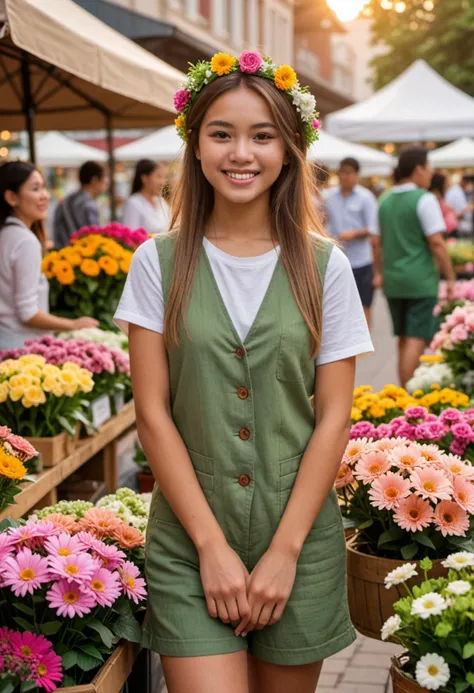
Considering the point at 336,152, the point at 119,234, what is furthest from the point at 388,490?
the point at 336,152

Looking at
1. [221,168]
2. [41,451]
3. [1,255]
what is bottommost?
[41,451]

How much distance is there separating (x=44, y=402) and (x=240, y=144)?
7.20 ft

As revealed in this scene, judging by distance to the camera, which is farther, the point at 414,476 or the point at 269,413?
the point at 414,476

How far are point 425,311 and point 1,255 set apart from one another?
4010 millimetres

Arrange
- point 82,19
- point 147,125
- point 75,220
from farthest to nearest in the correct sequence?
point 147,125
point 75,220
point 82,19

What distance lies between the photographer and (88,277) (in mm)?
6469

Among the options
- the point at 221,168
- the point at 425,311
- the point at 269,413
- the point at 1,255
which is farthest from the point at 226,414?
the point at 425,311

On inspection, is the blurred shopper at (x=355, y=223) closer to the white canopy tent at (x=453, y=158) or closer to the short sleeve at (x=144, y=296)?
the short sleeve at (x=144, y=296)

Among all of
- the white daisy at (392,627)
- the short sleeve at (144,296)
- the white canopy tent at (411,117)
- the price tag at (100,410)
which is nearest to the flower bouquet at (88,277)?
the price tag at (100,410)

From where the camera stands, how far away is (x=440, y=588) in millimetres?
2373

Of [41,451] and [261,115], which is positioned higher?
[261,115]

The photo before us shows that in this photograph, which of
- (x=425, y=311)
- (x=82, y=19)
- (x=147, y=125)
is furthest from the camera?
(x=147, y=125)

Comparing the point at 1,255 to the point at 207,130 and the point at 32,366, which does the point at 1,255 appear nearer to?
the point at 32,366

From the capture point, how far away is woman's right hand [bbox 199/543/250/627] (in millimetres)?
2291
